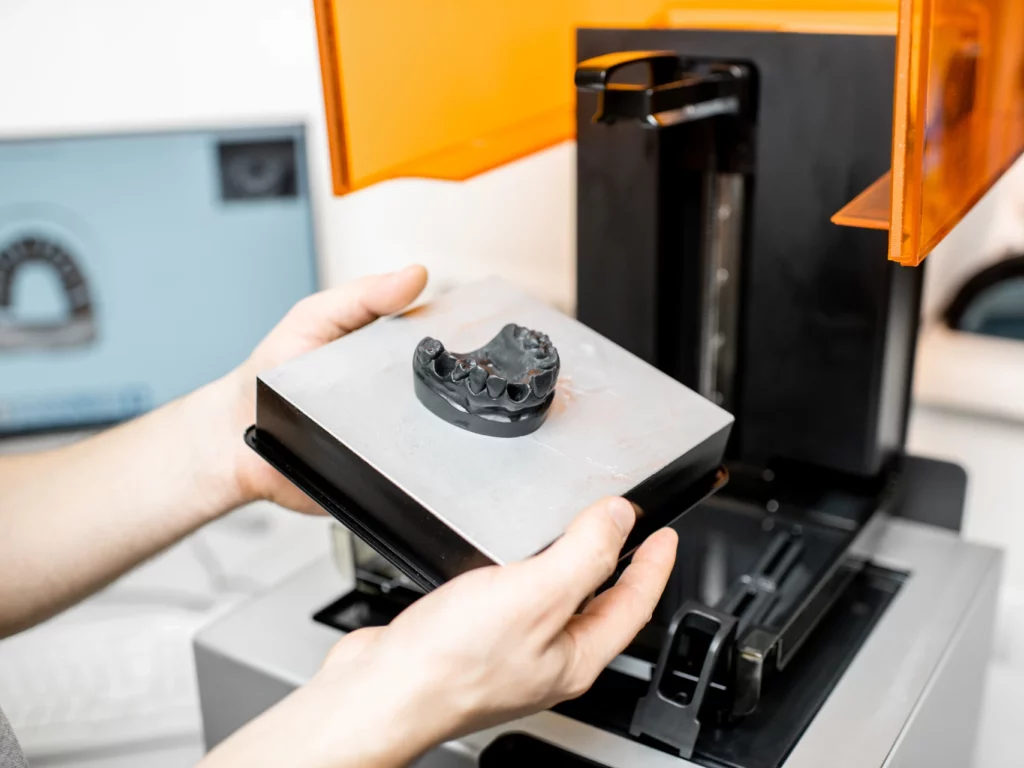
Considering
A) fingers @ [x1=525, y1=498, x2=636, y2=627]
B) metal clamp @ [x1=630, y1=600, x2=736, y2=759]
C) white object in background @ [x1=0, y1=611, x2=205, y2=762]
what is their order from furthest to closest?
1. white object in background @ [x1=0, y1=611, x2=205, y2=762]
2. metal clamp @ [x1=630, y1=600, x2=736, y2=759]
3. fingers @ [x1=525, y1=498, x2=636, y2=627]

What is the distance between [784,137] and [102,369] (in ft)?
2.60

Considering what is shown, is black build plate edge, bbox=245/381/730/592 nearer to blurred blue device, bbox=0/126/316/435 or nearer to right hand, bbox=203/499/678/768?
right hand, bbox=203/499/678/768

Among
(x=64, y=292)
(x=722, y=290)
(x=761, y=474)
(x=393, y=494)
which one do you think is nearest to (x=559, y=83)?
(x=722, y=290)

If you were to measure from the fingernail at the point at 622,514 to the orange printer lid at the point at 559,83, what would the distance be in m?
0.17

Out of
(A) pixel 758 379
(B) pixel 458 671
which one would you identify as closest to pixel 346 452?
(B) pixel 458 671

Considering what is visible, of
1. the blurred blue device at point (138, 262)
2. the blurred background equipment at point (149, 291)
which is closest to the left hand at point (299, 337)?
the blurred background equipment at point (149, 291)

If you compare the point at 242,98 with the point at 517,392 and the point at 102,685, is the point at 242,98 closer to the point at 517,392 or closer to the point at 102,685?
the point at 102,685

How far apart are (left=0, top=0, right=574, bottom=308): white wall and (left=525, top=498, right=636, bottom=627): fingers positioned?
685mm

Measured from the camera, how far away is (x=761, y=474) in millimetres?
731

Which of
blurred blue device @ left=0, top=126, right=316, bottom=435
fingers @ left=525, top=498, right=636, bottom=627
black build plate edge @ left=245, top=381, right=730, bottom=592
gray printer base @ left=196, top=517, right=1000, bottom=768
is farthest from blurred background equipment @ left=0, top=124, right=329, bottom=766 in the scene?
fingers @ left=525, top=498, right=636, bottom=627

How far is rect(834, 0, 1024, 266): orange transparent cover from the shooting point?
414 mm

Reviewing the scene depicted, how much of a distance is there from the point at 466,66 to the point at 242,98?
0.54m

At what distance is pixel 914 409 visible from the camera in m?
0.99

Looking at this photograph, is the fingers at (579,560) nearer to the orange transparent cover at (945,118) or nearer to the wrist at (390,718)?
the wrist at (390,718)
